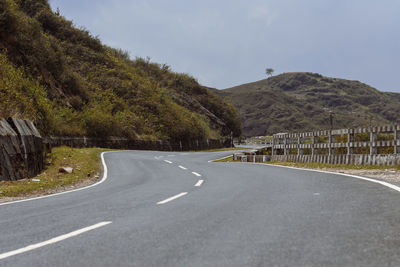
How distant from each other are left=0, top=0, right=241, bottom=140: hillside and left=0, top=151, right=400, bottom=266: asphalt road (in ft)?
32.6

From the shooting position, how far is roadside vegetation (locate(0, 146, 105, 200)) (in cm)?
1089

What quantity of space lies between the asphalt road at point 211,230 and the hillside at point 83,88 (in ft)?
32.6

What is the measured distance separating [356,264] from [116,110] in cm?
5302

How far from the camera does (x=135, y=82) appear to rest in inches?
2618

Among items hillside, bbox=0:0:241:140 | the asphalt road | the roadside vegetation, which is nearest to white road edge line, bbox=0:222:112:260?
the asphalt road

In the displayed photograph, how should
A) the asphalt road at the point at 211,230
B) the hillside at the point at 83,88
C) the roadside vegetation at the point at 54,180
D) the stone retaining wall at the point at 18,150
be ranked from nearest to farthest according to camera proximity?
the asphalt road at the point at 211,230
the roadside vegetation at the point at 54,180
the stone retaining wall at the point at 18,150
the hillside at the point at 83,88

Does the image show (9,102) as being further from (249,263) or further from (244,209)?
(249,263)

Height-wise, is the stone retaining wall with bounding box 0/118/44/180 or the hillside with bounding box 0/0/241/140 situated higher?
the hillside with bounding box 0/0/241/140

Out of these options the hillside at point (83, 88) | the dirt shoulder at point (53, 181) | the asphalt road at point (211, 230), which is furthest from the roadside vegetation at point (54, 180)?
the asphalt road at point (211, 230)

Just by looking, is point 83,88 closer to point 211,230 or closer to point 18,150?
point 18,150

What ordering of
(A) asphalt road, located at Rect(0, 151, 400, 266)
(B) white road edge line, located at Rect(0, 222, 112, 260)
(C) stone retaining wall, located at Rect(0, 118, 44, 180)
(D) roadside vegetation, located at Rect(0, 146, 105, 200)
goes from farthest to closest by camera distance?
(C) stone retaining wall, located at Rect(0, 118, 44, 180), (D) roadside vegetation, located at Rect(0, 146, 105, 200), (B) white road edge line, located at Rect(0, 222, 112, 260), (A) asphalt road, located at Rect(0, 151, 400, 266)

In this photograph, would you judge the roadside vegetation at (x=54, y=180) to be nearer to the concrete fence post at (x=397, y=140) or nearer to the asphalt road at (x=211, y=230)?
the asphalt road at (x=211, y=230)

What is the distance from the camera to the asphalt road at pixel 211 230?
3.60 metres

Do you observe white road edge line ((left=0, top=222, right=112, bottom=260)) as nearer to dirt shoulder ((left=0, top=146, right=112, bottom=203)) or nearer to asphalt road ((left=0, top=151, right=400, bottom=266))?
asphalt road ((left=0, top=151, right=400, bottom=266))
